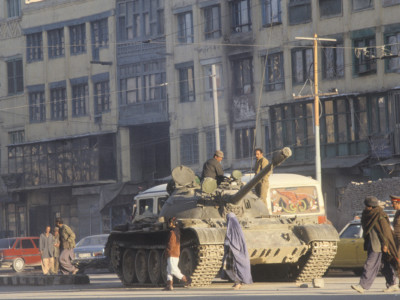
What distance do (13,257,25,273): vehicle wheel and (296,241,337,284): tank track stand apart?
869 inches

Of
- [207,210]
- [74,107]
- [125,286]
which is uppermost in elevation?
[74,107]

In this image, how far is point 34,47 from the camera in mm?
63125

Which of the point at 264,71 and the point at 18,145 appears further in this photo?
the point at 18,145

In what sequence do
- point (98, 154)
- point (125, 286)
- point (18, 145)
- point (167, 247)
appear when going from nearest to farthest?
point (167, 247), point (125, 286), point (98, 154), point (18, 145)

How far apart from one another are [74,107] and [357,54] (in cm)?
2064

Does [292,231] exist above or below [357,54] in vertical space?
below

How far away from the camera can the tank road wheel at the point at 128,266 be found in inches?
945

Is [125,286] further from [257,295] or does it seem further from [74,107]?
[74,107]

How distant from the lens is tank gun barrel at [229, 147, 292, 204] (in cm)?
1997

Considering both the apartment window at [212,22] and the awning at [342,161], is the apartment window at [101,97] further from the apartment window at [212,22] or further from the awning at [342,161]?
the awning at [342,161]

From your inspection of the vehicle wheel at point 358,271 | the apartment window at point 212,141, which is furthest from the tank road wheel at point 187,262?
the apartment window at point 212,141

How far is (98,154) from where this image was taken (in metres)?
58.4

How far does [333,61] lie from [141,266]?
989 inches

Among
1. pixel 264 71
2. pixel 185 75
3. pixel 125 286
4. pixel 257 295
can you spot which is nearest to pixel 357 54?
pixel 264 71
